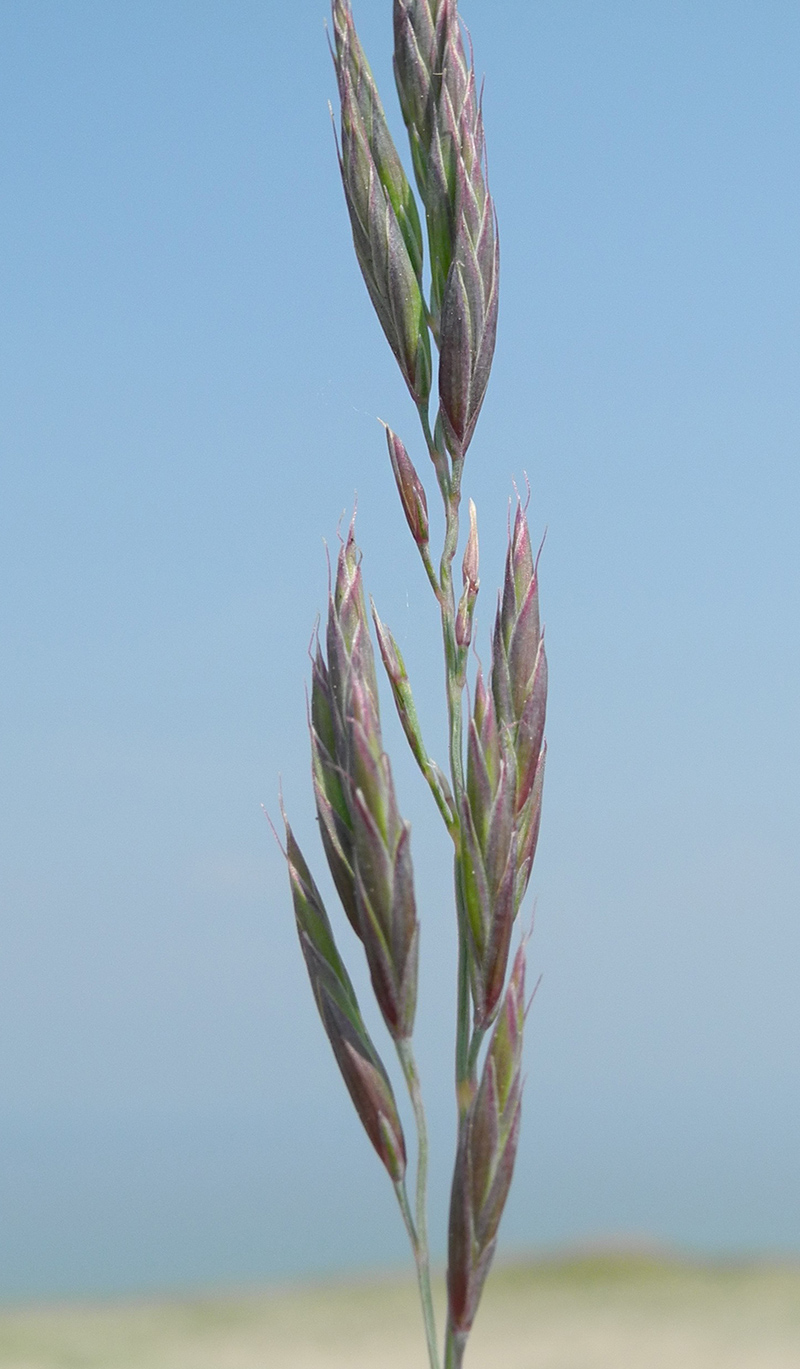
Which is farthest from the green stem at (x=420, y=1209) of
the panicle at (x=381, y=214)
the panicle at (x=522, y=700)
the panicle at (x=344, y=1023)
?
the panicle at (x=381, y=214)

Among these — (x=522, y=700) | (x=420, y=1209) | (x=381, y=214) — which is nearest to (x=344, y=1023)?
(x=420, y=1209)

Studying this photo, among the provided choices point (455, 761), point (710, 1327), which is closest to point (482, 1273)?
point (455, 761)

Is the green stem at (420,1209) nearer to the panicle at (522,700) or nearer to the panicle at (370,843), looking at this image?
the panicle at (370,843)

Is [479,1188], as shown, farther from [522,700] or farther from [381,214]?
[381,214]

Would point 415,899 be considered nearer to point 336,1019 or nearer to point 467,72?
point 336,1019

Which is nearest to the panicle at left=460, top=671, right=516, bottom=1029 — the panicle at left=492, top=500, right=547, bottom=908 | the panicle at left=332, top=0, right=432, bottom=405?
the panicle at left=492, top=500, right=547, bottom=908
